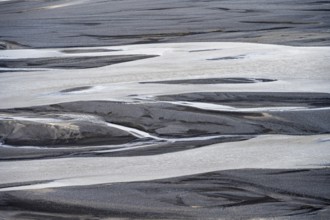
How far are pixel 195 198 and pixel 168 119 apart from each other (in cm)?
205

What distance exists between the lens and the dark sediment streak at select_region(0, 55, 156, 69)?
32.8 ft

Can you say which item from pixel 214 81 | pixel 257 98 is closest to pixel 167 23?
pixel 214 81

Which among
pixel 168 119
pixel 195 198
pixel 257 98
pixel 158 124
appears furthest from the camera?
pixel 257 98

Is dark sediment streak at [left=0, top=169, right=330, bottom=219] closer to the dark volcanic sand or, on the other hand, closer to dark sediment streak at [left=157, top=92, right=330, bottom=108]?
dark sediment streak at [left=157, top=92, right=330, bottom=108]

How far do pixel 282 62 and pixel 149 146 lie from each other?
3244 millimetres

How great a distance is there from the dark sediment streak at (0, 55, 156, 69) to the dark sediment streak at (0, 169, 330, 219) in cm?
461

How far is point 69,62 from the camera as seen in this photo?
10227 millimetres

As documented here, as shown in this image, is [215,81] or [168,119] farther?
[215,81]

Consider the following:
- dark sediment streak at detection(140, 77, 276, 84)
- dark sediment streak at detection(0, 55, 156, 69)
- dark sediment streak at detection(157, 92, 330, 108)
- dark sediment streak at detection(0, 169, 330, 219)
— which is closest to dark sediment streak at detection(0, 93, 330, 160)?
dark sediment streak at detection(157, 92, 330, 108)

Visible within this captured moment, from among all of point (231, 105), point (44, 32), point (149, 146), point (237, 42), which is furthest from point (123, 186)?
point (44, 32)

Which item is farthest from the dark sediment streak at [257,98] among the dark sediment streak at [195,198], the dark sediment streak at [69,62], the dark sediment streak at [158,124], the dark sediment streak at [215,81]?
the dark sediment streak at [69,62]

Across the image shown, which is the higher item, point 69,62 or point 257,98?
point 257,98

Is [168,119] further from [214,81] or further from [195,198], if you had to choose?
[195,198]

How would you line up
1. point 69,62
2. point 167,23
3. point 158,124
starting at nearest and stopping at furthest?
point 158,124 < point 69,62 < point 167,23
